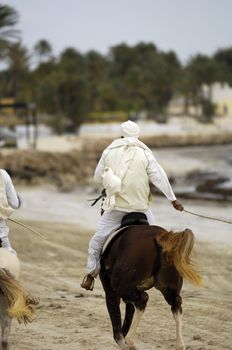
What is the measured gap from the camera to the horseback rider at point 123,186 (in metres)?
8.46

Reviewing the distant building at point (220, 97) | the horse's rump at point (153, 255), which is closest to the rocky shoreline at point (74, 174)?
the horse's rump at point (153, 255)

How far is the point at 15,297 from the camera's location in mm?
8133

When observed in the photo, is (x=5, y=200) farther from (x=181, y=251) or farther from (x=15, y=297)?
(x=181, y=251)

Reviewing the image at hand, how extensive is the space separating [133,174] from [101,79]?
9707 cm

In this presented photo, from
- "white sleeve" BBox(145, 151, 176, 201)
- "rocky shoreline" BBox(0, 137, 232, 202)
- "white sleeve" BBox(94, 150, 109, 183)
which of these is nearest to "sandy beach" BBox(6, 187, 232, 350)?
"white sleeve" BBox(145, 151, 176, 201)

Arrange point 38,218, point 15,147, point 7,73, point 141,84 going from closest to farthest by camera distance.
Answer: point 38,218 < point 15,147 < point 7,73 < point 141,84

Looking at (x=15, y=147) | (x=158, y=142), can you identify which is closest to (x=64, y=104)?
(x=158, y=142)

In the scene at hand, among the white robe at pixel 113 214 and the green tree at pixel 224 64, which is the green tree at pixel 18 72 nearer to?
the green tree at pixel 224 64

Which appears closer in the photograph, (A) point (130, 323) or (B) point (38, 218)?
(A) point (130, 323)

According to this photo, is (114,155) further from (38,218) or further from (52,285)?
(38,218)

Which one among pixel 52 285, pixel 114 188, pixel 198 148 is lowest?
pixel 198 148

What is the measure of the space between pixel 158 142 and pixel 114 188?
60256 millimetres

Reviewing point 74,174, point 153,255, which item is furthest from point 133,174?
point 74,174

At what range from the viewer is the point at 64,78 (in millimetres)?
67500
